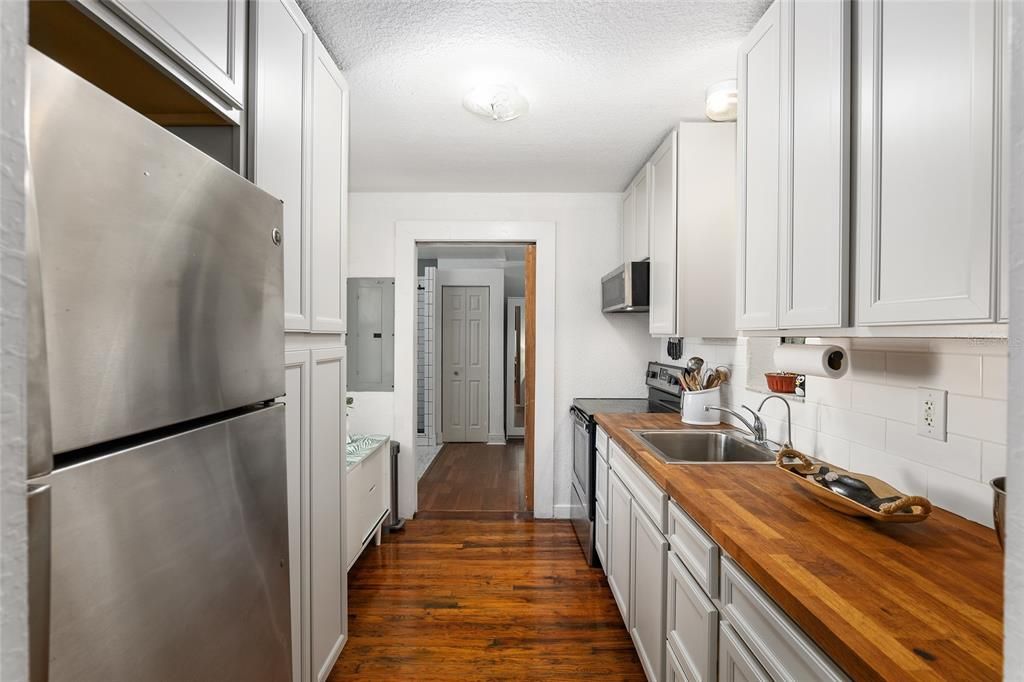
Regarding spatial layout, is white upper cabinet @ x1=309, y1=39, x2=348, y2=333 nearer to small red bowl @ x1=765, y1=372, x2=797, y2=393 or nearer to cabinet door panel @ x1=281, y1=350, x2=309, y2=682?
cabinet door panel @ x1=281, y1=350, x2=309, y2=682

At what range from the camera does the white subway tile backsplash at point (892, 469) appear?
1343 mm

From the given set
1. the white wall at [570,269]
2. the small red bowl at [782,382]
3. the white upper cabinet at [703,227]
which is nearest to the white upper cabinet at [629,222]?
the white wall at [570,269]

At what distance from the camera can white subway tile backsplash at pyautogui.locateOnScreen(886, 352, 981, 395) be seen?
119cm

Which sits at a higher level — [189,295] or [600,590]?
[189,295]

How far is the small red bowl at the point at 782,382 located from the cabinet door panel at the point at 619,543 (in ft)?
2.34

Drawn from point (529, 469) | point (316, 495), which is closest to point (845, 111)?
point (316, 495)

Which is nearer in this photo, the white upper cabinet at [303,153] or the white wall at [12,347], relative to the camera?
the white wall at [12,347]

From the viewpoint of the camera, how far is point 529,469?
3.68 m

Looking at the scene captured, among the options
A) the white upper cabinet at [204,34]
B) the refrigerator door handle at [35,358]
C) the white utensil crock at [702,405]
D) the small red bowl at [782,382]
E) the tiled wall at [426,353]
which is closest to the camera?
the refrigerator door handle at [35,358]

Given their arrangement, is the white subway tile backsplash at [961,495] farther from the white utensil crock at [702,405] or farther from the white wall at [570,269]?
the white wall at [570,269]

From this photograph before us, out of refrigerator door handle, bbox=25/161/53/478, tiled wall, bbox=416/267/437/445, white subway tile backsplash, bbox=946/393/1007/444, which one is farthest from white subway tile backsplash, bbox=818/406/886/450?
tiled wall, bbox=416/267/437/445

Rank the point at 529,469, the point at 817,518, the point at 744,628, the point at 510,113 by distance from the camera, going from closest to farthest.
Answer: the point at 744,628, the point at 817,518, the point at 510,113, the point at 529,469

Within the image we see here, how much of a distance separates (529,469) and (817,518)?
8.35 feet

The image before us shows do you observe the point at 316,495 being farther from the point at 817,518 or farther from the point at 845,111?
the point at 845,111
